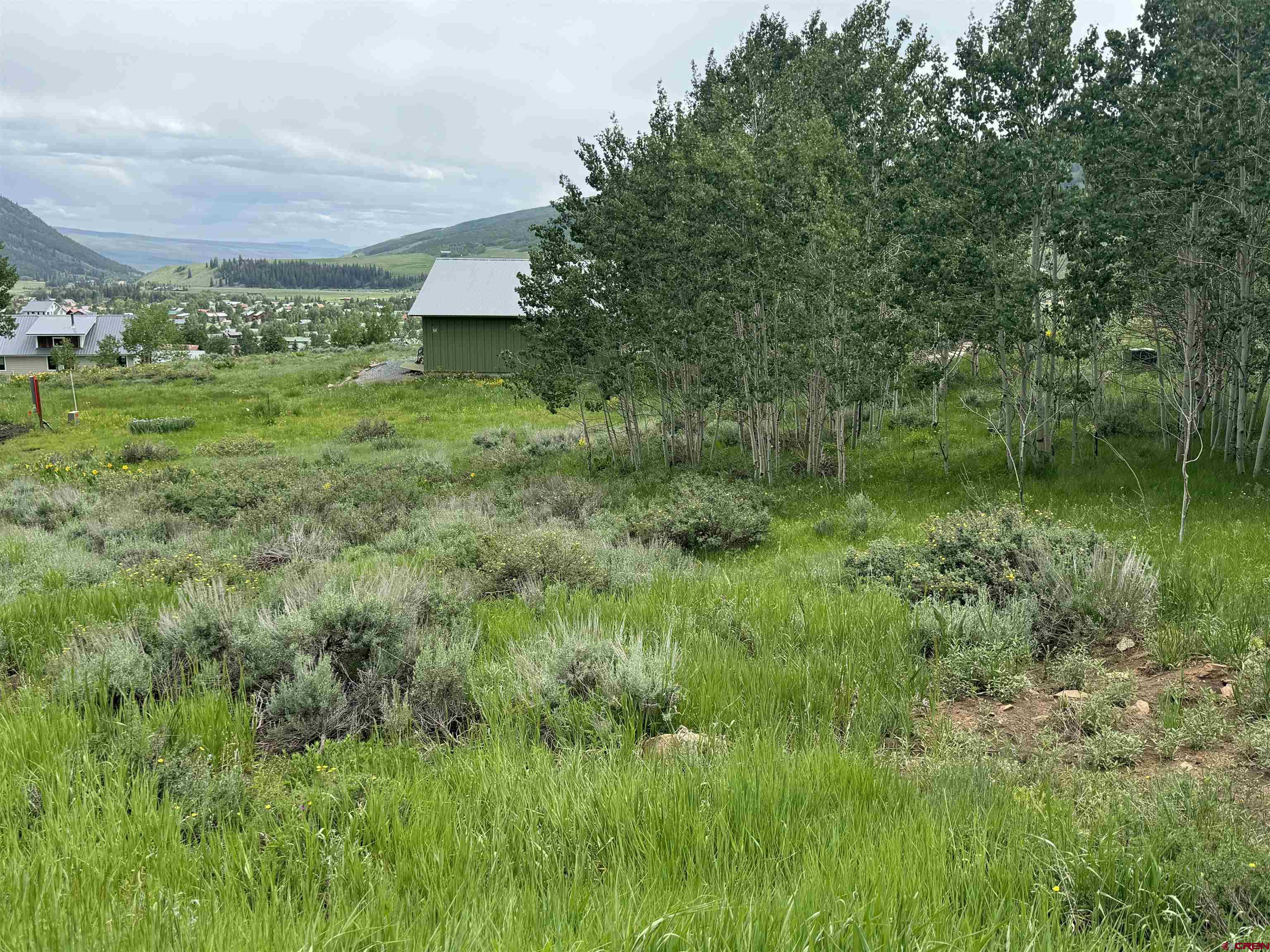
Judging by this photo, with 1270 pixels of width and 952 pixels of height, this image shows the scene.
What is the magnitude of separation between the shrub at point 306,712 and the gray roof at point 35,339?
92929 mm

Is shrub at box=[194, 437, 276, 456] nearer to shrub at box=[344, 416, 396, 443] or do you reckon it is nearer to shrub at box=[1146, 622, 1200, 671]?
shrub at box=[344, 416, 396, 443]

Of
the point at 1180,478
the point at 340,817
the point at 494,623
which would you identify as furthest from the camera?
the point at 1180,478

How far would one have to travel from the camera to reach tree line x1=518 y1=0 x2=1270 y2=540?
12.7m

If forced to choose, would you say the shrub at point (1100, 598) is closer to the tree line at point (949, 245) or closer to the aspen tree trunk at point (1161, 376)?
the tree line at point (949, 245)

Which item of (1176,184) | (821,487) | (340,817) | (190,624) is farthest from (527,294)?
(340,817)

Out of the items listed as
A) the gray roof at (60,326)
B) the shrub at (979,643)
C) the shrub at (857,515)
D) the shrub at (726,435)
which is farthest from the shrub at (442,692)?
the gray roof at (60,326)

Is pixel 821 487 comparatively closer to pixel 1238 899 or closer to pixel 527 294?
pixel 527 294

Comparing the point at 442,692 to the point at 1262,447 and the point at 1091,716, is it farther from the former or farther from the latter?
the point at 1262,447

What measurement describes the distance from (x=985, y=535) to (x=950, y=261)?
8.29 m

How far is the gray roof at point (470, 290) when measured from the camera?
122ft

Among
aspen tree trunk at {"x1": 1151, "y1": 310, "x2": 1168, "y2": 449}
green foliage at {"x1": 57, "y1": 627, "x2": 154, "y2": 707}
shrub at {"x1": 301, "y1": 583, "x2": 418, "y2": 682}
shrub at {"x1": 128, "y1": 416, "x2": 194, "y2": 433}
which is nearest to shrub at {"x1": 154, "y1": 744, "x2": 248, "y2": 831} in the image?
green foliage at {"x1": 57, "y1": 627, "x2": 154, "y2": 707}

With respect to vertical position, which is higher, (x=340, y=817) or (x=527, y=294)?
(x=527, y=294)

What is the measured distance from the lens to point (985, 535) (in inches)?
316

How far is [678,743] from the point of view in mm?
4008
